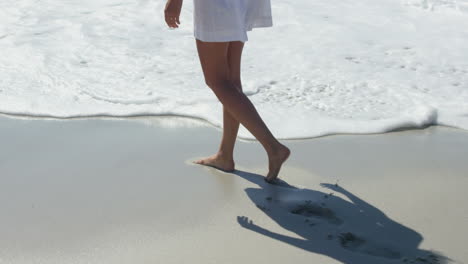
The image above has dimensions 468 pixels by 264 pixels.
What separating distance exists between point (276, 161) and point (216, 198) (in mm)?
298

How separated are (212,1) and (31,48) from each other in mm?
2957

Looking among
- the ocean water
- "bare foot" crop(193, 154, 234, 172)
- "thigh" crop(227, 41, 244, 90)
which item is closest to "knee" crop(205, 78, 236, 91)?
"thigh" crop(227, 41, 244, 90)

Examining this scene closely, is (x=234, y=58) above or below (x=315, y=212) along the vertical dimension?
above

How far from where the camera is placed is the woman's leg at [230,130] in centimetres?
288

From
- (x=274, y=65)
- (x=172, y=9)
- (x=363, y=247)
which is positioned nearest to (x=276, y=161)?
(x=363, y=247)

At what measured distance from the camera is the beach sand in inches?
94.0

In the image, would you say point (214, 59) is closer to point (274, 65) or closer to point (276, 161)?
point (276, 161)

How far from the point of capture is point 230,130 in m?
3.03

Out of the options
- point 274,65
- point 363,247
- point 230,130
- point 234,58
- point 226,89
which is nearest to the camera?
point 363,247

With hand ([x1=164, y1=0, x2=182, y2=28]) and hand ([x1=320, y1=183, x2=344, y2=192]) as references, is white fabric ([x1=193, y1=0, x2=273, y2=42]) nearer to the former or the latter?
hand ([x1=164, y1=0, x2=182, y2=28])

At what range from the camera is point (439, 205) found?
2719 millimetres

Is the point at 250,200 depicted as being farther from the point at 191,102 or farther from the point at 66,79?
the point at 66,79

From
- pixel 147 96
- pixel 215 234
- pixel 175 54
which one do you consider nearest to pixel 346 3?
pixel 175 54

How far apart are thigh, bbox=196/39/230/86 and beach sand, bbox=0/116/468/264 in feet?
1.61
